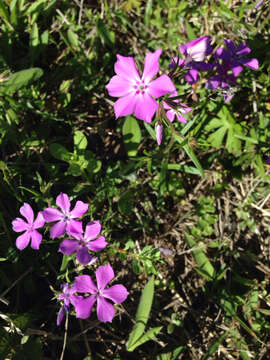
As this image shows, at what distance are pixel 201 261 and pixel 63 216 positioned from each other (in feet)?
5.16

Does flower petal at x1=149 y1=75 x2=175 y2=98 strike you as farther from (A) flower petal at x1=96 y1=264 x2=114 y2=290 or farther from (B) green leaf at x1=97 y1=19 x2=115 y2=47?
(B) green leaf at x1=97 y1=19 x2=115 y2=47

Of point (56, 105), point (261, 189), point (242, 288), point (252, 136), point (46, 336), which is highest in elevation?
point (56, 105)

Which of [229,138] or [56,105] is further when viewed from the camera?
[56,105]

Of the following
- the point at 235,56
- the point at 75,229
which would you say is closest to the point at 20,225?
the point at 75,229

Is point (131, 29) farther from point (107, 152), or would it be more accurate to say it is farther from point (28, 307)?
point (28, 307)

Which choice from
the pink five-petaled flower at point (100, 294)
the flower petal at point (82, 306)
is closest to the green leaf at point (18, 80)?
the pink five-petaled flower at point (100, 294)

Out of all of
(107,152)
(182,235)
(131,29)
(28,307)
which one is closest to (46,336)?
(28,307)

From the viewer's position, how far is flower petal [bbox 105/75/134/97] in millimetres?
2514

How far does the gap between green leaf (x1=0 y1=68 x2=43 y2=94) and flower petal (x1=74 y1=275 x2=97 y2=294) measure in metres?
1.95

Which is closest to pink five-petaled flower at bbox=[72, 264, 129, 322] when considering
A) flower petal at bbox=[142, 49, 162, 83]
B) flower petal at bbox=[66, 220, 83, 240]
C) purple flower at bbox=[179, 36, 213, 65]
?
flower petal at bbox=[66, 220, 83, 240]

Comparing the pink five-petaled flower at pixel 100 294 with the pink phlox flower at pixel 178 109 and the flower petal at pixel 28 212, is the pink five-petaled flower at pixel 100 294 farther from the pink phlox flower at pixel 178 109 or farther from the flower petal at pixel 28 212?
the pink phlox flower at pixel 178 109

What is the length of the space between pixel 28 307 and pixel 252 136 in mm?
2863

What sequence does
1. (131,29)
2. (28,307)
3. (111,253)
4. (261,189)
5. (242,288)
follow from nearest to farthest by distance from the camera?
(111,253), (28,307), (242,288), (261,189), (131,29)

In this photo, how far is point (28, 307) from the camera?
10.6 ft
